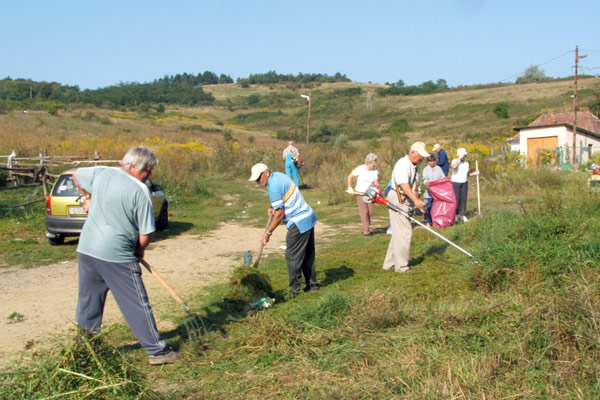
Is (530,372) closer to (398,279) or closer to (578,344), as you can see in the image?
(578,344)

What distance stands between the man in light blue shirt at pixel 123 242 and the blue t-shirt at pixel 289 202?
2.11 m

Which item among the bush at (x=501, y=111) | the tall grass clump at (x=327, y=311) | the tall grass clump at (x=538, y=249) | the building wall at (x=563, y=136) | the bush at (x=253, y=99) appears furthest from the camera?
the bush at (x=253, y=99)

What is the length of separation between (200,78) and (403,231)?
11667 cm

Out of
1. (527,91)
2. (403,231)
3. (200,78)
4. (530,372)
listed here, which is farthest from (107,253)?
(200,78)

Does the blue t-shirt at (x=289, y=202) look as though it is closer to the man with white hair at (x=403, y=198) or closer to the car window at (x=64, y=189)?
the man with white hair at (x=403, y=198)

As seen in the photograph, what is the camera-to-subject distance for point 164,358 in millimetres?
4781

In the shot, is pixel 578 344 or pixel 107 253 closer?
pixel 578 344

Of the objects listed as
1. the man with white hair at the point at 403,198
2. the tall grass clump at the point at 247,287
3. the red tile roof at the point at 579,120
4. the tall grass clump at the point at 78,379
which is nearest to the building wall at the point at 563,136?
the red tile roof at the point at 579,120

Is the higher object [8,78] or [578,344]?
[8,78]

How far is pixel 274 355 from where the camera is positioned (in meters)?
4.73

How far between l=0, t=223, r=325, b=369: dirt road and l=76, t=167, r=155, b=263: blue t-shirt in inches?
29.8

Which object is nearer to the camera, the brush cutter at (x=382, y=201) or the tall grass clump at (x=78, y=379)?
the tall grass clump at (x=78, y=379)

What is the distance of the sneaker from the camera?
15.6 ft

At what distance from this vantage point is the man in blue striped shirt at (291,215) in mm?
6707
